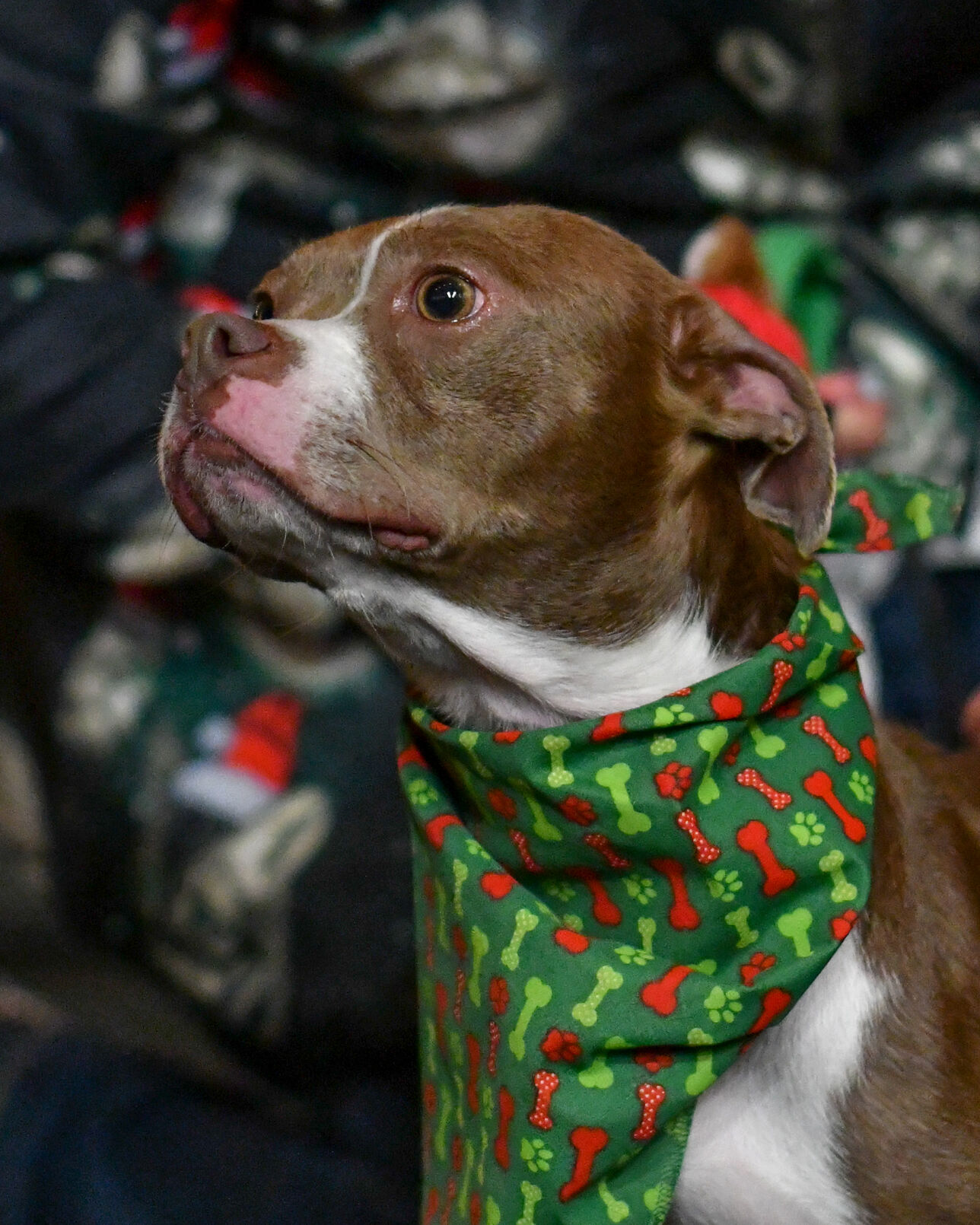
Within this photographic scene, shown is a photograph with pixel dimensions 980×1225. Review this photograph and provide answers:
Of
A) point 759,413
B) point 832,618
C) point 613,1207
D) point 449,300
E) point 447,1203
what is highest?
point 449,300

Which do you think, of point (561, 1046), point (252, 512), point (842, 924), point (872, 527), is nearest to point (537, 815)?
point (561, 1046)

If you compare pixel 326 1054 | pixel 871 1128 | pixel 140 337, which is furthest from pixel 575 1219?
pixel 140 337

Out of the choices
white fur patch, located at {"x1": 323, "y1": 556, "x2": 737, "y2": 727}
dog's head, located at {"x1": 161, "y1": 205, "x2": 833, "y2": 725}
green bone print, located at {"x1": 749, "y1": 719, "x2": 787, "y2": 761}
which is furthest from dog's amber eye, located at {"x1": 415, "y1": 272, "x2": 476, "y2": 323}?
green bone print, located at {"x1": 749, "y1": 719, "x2": 787, "y2": 761}

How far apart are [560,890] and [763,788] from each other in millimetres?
289

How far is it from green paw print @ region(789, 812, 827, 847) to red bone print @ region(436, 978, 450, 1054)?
0.52m

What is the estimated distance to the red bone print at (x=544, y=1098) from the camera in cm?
141

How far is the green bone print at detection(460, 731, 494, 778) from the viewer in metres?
1.46

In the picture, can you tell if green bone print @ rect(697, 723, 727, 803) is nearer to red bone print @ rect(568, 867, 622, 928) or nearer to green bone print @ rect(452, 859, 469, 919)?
red bone print @ rect(568, 867, 622, 928)

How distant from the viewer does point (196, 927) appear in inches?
99.0

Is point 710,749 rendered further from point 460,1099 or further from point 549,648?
point 460,1099

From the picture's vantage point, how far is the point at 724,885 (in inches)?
56.0

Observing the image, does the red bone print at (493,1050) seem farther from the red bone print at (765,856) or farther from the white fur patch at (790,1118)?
the red bone print at (765,856)

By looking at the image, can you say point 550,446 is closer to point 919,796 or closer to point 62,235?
point 919,796

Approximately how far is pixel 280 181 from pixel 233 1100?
200 centimetres
